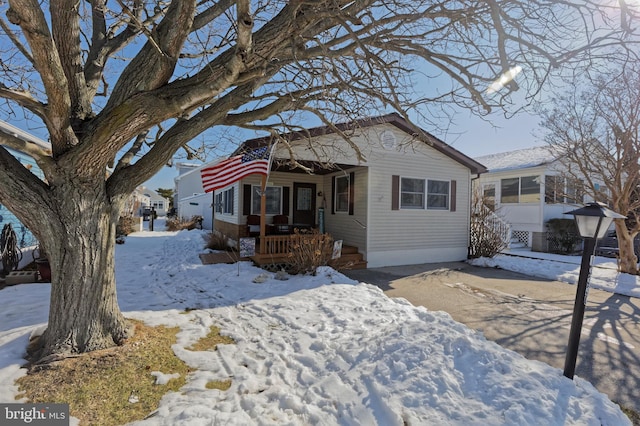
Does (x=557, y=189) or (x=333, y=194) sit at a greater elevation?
(x=557, y=189)

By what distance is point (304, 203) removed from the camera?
1174 centimetres

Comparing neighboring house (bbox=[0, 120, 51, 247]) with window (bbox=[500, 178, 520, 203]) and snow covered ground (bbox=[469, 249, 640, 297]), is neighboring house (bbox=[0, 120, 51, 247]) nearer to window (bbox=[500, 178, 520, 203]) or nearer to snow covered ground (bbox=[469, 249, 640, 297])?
snow covered ground (bbox=[469, 249, 640, 297])

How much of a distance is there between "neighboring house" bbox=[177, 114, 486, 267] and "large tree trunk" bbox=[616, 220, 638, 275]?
12.8ft

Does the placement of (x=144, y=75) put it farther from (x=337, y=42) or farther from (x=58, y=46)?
(x=337, y=42)

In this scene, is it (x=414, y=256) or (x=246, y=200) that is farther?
(x=246, y=200)

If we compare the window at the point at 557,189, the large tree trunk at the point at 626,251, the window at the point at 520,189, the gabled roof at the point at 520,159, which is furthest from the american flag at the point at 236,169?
the window at the point at 520,189

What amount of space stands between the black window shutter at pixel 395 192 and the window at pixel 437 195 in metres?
1.30

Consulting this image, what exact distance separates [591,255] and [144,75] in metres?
5.01

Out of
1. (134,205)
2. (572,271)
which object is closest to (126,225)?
(134,205)

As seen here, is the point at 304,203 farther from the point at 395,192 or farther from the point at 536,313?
the point at 536,313

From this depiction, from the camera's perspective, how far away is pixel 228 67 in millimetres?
2814

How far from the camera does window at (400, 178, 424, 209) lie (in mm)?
9790

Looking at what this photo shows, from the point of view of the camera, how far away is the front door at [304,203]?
1152 centimetres

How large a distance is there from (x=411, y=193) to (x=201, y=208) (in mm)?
15718
